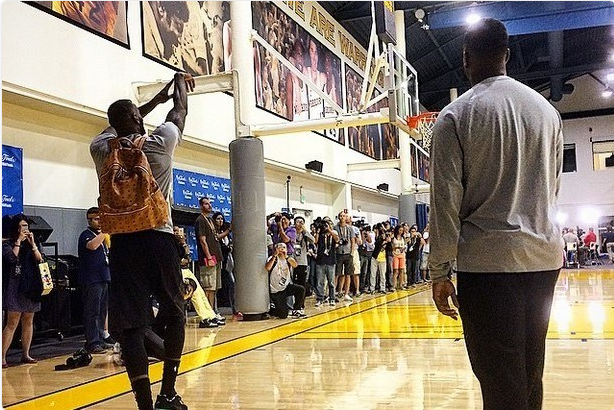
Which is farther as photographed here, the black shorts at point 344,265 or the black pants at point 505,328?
the black shorts at point 344,265

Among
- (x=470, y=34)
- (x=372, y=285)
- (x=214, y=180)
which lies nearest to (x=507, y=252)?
(x=470, y=34)

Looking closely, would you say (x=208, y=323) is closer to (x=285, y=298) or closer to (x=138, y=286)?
(x=285, y=298)

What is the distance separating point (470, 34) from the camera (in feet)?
7.19

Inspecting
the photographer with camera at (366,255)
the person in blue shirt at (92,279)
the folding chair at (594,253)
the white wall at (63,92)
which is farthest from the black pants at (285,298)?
the folding chair at (594,253)

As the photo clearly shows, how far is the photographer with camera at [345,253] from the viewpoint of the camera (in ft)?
42.5

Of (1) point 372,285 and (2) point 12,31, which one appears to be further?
(1) point 372,285

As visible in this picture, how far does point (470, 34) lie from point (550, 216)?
0.65 metres

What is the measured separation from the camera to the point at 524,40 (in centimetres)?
2466

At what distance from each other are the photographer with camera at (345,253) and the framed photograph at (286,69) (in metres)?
3.08

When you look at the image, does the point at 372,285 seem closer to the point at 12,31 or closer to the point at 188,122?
the point at 188,122

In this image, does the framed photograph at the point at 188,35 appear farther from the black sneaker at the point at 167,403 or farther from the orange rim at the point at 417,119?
the black sneaker at the point at 167,403

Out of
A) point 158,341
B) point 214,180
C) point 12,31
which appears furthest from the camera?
point 214,180

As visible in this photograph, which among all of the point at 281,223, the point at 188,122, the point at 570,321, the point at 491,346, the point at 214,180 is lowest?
the point at 570,321

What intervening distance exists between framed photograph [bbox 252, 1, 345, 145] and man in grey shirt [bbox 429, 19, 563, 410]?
11848mm
